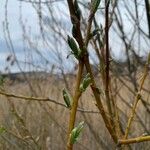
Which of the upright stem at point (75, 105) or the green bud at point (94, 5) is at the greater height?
the green bud at point (94, 5)

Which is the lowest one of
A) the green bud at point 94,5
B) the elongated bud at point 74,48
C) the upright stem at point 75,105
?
the upright stem at point 75,105

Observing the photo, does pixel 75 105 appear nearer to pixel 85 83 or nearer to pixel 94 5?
pixel 85 83

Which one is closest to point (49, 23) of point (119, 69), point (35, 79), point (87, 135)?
point (119, 69)

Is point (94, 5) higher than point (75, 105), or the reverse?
point (94, 5)

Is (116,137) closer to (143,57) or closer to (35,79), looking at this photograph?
(143,57)

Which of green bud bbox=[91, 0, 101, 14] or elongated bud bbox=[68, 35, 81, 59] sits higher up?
green bud bbox=[91, 0, 101, 14]

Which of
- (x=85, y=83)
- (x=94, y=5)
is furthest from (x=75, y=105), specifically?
(x=94, y=5)

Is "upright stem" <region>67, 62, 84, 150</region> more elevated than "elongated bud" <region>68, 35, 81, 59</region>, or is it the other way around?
"elongated bud" <region>68, 35, 81, 59</region>

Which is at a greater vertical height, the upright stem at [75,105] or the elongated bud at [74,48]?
the elongated bud at [74,48]

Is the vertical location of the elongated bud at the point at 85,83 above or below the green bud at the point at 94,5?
below

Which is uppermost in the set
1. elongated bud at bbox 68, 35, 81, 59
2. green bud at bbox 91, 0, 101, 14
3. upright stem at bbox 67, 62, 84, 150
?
green bud at bbox 91, 0, 101, 14

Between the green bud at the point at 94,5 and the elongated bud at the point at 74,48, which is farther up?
the green bud at the point at 94,5
